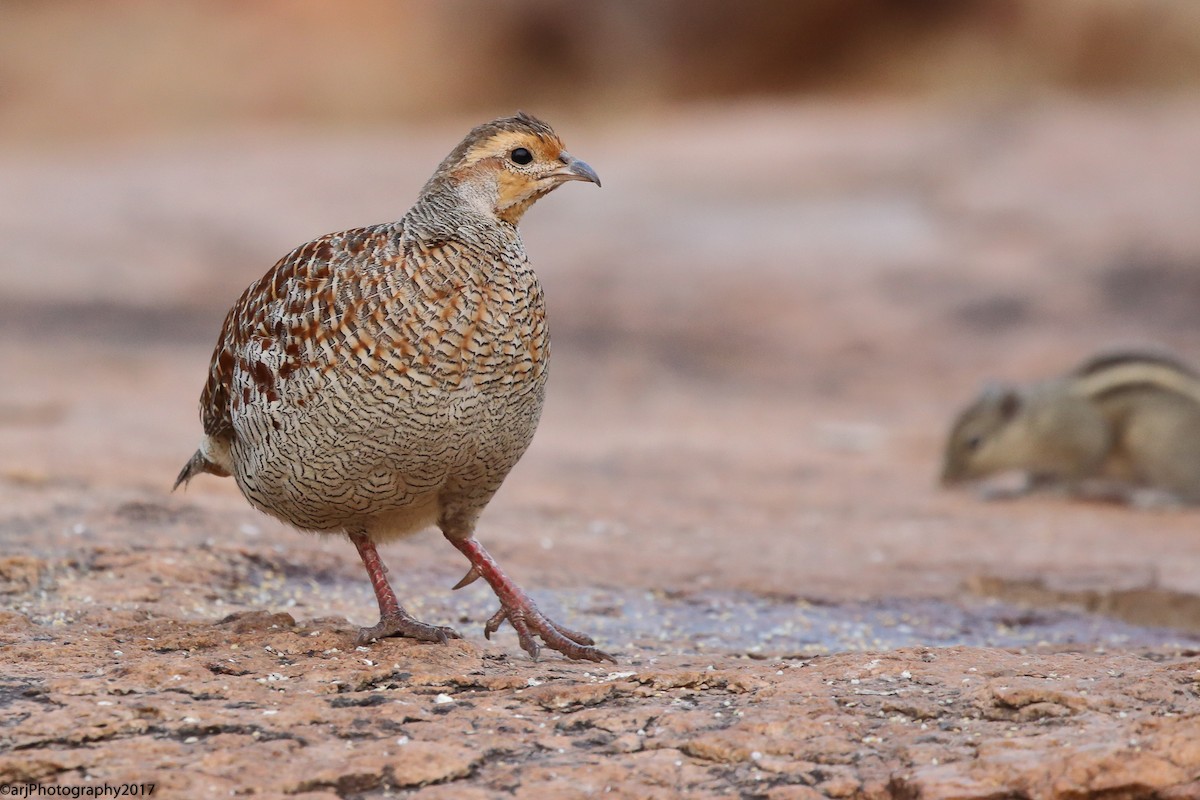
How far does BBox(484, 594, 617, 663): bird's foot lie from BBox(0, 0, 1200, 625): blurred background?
134cm

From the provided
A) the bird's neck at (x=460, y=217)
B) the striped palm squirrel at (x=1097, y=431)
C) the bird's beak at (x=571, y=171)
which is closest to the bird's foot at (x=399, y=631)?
the bird's neck at (x=460, y=217)

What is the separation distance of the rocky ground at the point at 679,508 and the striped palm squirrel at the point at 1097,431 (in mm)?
352

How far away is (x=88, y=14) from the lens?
992 inches

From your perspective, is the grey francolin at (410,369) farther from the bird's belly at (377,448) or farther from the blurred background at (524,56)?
the blurred background at (524,56)

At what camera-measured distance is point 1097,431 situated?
9500mm

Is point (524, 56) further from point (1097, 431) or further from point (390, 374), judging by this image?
point (390, 374)

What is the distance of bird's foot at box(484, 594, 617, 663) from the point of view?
4.55 m

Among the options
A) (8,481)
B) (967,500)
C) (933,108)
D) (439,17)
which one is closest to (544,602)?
(8,481)

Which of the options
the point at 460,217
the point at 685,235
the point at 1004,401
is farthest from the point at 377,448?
the point at 685,235

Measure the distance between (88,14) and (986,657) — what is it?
2404 centimetres

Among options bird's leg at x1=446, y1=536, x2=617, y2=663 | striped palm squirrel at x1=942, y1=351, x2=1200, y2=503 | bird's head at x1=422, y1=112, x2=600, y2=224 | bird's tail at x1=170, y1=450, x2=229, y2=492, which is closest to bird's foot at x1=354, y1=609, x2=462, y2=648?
bird's leg at x1=446, y1=536, x2=617, y2=663

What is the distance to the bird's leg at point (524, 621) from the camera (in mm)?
4562

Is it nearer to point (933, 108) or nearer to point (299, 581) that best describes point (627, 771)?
point (299, 581)

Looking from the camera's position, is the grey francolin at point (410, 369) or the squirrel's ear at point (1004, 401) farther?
the squirrel's ear at point (1004, 401)
